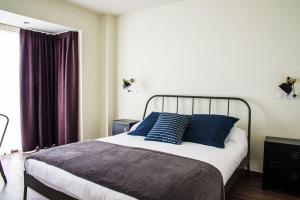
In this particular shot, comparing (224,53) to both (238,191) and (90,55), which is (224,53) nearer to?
(238,191)

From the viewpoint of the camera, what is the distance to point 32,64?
3898mm

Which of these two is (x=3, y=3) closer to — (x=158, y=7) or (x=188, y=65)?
(x=158, y=7)

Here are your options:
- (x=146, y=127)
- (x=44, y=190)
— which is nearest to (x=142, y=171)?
(x=44, y=190)

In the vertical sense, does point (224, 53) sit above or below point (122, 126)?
above

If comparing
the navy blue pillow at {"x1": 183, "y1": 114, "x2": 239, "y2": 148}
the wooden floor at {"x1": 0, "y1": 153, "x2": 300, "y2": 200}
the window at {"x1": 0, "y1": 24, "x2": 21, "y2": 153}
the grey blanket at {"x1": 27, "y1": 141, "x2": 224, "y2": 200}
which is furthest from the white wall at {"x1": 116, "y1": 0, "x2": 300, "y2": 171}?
the window at {"x1": 0, "y1": 24, "x2": 21, "y2": 153}

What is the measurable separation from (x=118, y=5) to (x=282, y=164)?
10.3 ft

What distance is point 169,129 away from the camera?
2.68 m

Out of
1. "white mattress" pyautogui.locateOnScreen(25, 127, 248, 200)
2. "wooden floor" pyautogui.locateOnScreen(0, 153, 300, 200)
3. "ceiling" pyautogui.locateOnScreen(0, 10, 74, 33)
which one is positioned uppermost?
"ceiling" pyautogui.locateOnScreen(0, 10, 74, 33)

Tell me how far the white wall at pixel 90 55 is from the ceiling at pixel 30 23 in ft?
0.61

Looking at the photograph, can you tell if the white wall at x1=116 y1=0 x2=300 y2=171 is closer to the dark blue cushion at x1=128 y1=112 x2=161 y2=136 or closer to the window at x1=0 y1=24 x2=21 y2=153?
the dark blue cushion at x1=128 y1=112 x2=161 y2=136

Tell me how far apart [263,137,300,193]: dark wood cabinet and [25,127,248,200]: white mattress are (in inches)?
10.4

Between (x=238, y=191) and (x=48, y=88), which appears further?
(x=48, y=88)

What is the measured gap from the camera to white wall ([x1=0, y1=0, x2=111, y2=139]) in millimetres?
3510

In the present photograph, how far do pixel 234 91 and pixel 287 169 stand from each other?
111 cm
